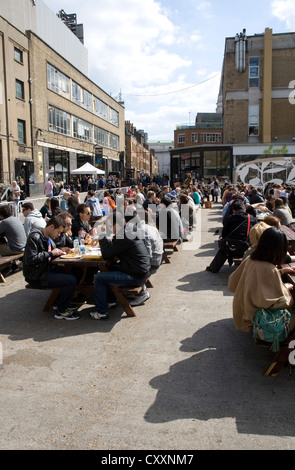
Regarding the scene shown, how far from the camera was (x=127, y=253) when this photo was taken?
5746 mm

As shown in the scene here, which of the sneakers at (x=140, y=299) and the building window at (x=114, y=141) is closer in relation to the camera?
the sneakers at (x=140, y=299)

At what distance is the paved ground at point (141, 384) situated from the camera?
3.17 meters

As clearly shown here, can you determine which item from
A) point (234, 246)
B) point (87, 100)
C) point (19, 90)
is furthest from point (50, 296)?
point (87, 100)

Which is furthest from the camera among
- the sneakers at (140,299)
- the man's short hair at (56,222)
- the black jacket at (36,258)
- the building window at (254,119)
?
the building window at (254,119)

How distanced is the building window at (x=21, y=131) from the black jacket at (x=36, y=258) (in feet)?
80.0

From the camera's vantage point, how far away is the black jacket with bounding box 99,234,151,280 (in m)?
5.66

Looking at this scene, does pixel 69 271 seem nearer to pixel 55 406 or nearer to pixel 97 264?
pixel 97 264

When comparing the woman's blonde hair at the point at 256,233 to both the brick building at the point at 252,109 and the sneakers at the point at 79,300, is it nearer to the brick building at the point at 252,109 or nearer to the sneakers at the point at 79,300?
the sneakers at the point at 79,300

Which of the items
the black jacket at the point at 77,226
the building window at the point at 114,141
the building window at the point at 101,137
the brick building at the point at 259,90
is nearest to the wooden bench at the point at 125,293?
the black jacket at the point at 77,226

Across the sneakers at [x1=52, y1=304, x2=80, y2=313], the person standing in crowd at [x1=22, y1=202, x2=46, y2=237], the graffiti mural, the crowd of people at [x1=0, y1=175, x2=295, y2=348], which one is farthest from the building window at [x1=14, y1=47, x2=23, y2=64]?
the sneakers at [x1=52, y1=304, x2=80, y2=313]

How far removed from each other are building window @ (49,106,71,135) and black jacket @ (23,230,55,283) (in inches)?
1153

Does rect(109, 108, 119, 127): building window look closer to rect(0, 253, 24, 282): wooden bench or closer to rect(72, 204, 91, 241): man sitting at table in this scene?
rect(72, 204, 91, 241): man sitting at table

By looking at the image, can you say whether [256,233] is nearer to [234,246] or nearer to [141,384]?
[234,246]

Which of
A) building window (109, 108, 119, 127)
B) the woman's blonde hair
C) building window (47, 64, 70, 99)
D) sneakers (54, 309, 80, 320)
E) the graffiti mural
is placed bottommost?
sneakers (54, 309, 80, 320)
